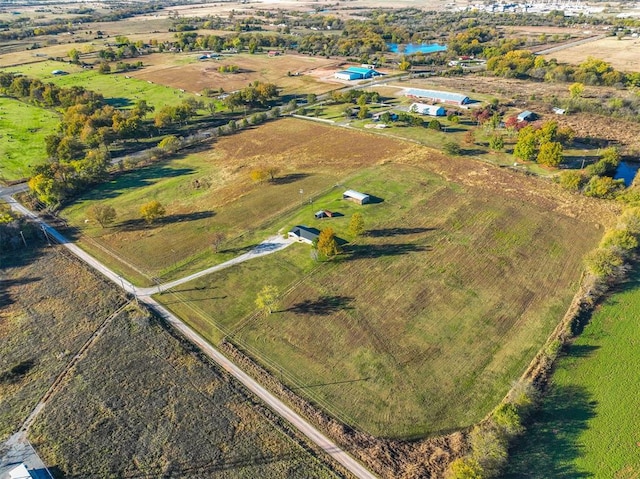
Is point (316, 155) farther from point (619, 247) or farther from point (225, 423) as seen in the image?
point (225, 423)

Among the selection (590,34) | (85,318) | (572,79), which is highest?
(590,34)

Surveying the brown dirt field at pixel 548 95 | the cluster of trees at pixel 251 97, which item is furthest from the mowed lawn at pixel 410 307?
the cluster of trees at pixel 251 97

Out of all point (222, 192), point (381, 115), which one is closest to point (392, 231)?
point (222, 192)

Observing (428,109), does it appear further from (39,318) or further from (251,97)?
(39,318)

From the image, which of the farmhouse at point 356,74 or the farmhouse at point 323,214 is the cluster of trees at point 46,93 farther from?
the farmhouse at point 323,214

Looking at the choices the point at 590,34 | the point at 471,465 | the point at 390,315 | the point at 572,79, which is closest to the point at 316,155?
the point at 390,315

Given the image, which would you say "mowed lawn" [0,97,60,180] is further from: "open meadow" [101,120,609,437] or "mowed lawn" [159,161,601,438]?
"mowed lawn" [159,161,601,438]

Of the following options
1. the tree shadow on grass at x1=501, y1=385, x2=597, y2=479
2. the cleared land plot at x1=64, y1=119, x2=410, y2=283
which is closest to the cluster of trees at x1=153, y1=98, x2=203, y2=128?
the cleared land plot at x1=64, y1=119, x2=410, y2=283
